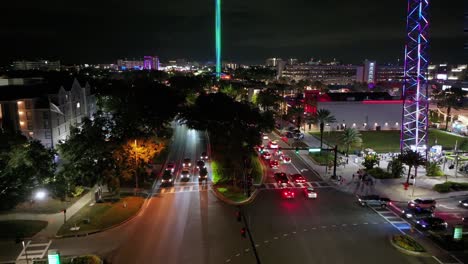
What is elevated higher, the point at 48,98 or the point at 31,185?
the point at 48,98

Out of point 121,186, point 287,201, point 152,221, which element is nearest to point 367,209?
point 287,201

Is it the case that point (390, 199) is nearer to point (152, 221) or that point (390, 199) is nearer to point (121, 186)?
point (152, 221)

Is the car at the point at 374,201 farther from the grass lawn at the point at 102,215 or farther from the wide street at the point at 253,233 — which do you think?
the grass lawn at the point at 102,215

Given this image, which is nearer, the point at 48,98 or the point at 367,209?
the point at 367,209

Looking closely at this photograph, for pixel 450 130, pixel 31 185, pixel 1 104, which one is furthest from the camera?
pixel 450 130

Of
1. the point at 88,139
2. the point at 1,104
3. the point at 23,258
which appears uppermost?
the point at 1,104

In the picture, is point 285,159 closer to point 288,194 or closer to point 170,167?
point 288,194

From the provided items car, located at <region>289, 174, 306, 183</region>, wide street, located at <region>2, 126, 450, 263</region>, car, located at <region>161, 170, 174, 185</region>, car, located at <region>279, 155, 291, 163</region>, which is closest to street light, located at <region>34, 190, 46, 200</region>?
wide street, located at <region>2, 126, 450, 263</region>

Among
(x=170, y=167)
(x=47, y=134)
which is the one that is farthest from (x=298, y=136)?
(x=47, y=134)
